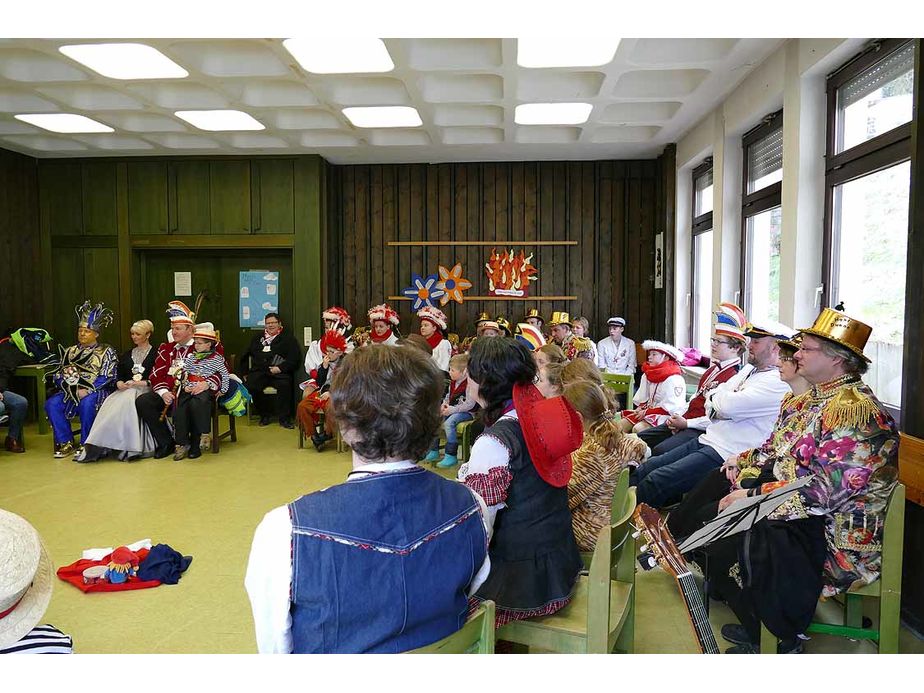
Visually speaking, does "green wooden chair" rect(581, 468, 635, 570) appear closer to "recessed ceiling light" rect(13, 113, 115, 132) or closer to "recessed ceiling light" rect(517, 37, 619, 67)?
"recessed ceiling light" rect(517, 37, 619, 67)

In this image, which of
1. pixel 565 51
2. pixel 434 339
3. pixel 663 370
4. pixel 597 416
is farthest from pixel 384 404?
pixel 434 339

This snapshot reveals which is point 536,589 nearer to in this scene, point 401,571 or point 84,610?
point 401,571

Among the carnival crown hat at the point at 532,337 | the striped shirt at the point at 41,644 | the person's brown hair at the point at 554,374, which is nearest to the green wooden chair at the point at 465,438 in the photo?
the carnival crown hat at the point at 532,337

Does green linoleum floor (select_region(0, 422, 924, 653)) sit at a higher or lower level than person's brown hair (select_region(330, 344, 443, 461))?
lower

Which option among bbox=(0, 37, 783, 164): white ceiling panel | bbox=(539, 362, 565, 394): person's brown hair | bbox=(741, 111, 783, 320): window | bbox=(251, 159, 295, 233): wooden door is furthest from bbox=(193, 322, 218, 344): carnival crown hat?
bbox=(741, 111, 783, 320): window

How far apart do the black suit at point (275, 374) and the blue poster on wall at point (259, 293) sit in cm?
67

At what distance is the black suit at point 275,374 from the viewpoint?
709 centimetres

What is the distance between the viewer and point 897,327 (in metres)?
3.30

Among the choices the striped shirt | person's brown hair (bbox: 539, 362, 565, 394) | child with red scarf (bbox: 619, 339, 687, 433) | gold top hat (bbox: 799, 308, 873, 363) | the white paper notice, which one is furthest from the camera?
the white paper notice

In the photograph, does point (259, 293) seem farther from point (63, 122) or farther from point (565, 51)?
point (565, 51)

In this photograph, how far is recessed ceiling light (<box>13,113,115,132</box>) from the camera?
5.98 m

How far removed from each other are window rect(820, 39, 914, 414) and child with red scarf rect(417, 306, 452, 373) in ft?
11.8

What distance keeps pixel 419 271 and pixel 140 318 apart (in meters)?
3.42

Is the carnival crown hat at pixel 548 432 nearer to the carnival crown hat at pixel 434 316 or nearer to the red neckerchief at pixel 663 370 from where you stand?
the red neckerchief at pixel 663 370
